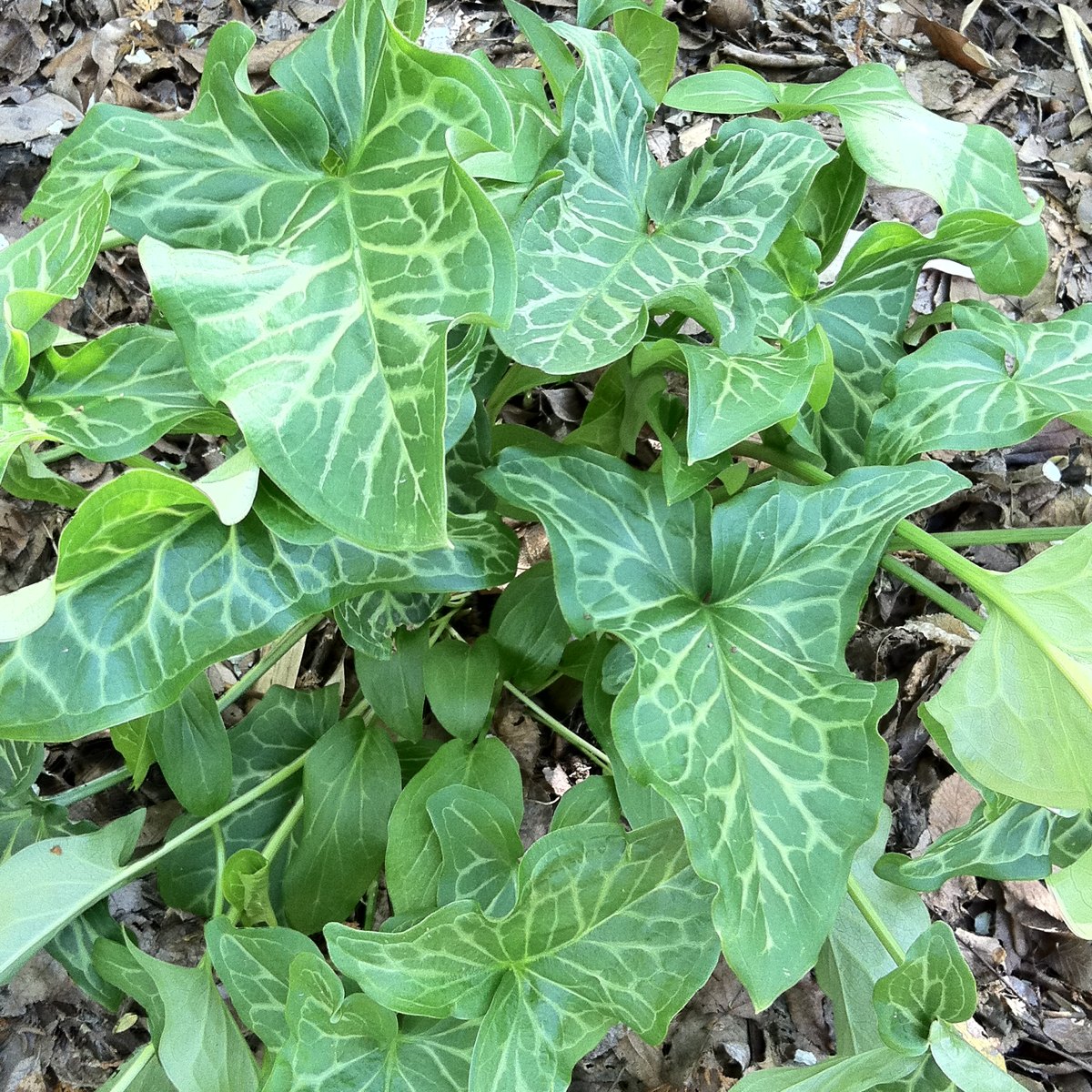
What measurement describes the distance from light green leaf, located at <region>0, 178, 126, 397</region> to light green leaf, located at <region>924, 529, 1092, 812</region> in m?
0.71

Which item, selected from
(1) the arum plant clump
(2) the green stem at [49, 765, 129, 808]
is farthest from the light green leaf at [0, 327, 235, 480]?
(2) the green stem at [49, 765, 129, 808]

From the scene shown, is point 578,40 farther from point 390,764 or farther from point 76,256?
point 390,764

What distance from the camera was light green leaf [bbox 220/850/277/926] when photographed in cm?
85

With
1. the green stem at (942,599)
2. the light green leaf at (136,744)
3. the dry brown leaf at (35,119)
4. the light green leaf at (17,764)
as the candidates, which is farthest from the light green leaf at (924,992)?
the dry brown leaf at (35,119)

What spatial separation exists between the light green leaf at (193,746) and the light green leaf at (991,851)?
63cm

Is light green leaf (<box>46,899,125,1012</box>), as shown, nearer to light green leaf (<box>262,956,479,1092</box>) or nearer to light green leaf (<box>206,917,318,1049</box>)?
light green leaf (<box>206,917,318,1049</box>)

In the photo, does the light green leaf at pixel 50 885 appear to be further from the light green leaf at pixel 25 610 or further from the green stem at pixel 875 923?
the green stem at pixel 875 923

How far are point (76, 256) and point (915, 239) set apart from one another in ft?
2.33

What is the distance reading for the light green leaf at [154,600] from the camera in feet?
2.15

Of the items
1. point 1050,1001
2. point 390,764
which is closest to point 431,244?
point 390,764

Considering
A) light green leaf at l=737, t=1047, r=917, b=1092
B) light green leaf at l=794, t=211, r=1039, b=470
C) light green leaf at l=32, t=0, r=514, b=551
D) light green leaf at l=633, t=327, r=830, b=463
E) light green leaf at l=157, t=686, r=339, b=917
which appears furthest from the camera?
light green leaf at l=157, t=686, r=339, b=917

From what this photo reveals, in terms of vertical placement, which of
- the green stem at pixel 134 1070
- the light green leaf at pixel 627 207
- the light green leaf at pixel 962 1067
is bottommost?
the light green leaf at pixel 962 1067

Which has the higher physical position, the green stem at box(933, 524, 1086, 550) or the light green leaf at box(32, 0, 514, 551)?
the light green leaf at box(32, 0, 514, 551)

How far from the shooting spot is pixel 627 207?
819 millimetres
